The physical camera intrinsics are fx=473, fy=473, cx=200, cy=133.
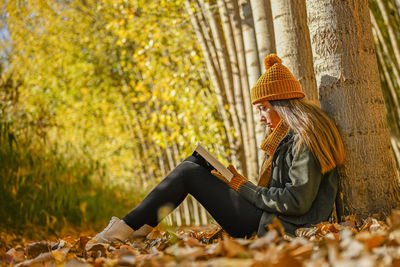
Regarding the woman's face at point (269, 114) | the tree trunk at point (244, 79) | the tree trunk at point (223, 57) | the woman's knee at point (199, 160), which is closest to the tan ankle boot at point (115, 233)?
the woman's knee at point (199, 160)

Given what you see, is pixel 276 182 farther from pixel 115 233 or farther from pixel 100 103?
pixel 100 103

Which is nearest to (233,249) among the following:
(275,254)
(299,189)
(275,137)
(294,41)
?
(275,254)

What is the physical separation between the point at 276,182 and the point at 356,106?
2.18ft

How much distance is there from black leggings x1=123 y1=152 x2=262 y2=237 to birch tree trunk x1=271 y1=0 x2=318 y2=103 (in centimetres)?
126

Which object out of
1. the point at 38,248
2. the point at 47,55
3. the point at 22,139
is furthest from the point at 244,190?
the point at 47,55

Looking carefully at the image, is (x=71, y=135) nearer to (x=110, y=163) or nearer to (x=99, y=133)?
(x=99, y=133)

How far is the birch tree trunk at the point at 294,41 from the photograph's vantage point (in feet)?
12.2

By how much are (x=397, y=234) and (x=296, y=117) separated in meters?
1.27

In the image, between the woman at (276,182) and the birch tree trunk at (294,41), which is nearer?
the woman at (276,182)

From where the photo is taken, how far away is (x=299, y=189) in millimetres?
2635

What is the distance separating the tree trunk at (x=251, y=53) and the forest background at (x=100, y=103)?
0.15 m

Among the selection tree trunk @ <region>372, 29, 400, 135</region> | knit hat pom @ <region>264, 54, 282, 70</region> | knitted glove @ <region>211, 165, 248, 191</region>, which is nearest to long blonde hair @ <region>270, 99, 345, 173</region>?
knit hat pom @ <region>264, 54, 282, 70</region>

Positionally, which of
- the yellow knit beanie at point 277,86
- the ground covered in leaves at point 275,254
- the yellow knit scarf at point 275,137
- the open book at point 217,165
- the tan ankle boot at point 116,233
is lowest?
the tan ankle boot at point 116,233

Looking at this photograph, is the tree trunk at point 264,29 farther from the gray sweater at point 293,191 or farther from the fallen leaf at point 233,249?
the fallen leaf at point 233,249
